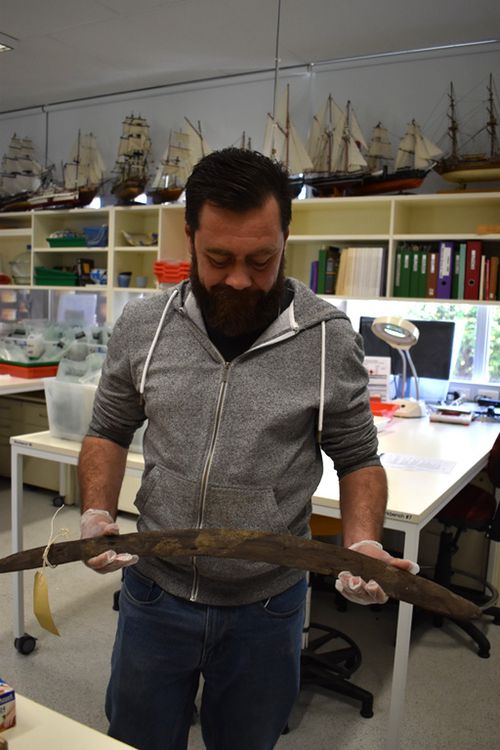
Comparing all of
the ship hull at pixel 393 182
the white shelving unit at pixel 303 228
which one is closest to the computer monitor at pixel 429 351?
the white shelving unit at pixel 303 228

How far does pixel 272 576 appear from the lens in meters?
1.17

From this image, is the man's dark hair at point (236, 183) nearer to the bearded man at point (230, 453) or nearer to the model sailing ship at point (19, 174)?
the bearded man at point (230, 453)

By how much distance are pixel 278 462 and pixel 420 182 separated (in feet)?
11.9

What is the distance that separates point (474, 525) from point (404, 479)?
765 millimetres

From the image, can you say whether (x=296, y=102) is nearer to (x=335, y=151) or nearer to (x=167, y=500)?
(x=335, y=151)

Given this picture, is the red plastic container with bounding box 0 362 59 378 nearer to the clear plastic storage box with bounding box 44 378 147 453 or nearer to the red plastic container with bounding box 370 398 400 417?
the clear plastic storage box with bounding box 44 378 147 453

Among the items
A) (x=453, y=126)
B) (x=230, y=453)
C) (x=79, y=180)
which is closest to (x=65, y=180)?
(x=79, y=180)

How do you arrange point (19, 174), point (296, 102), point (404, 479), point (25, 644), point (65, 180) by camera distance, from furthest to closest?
point (19, 174) < point (65, 180) < point (296, 102) < point (25, 644) < point (404, 479)

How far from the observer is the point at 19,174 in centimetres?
625

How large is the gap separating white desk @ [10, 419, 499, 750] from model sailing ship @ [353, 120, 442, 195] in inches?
65.5

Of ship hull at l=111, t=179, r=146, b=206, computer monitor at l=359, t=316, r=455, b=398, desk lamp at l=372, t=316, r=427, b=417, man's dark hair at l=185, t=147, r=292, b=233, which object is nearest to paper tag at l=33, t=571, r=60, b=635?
man's dark hair at l=185, t=147, r=292, b=233

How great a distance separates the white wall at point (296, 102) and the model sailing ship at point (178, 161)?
184 millimetres

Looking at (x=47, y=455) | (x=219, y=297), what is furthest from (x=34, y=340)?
(x=219, y=297)

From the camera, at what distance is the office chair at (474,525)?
2779 millimetres
